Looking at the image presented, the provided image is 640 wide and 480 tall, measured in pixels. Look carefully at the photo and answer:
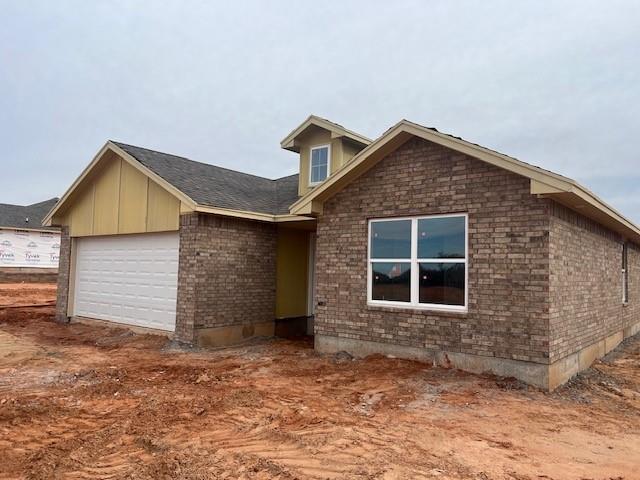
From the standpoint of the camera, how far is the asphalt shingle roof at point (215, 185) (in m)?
12.1

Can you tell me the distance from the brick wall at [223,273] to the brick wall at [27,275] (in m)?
25.7

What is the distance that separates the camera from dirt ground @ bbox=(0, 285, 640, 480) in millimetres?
4715

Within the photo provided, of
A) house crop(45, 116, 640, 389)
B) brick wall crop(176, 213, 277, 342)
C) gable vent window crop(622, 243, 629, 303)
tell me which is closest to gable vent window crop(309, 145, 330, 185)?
house crop(45, 116, 640, 389)

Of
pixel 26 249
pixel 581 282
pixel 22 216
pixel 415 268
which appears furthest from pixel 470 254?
pixel 22 216

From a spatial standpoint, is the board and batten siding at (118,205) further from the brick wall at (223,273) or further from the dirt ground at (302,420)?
the dirt ground at (302,420)

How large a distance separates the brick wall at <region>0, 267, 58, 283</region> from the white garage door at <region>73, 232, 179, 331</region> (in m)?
20.2

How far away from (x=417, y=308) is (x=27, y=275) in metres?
31.3

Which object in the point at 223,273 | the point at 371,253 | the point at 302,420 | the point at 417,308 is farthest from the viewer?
the point at 223,273

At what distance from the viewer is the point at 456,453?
16.5 feet

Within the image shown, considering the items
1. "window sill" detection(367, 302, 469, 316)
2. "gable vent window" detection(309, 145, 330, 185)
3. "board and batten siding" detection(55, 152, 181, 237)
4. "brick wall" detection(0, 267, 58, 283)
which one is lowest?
"brick wall" detection(0, 267, 58, 283)

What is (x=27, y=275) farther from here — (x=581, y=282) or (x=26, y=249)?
(x=581, y=282)

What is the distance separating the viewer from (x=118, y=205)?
45.0 feet

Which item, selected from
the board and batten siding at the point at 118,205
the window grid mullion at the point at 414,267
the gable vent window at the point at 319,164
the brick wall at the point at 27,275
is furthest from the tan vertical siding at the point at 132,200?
the brick wall at the point at 27,275

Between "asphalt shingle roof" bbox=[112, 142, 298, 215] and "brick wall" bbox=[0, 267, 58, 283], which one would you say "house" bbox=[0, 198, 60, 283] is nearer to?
"brick wall" bbox=[0, 267, 58, 283]
